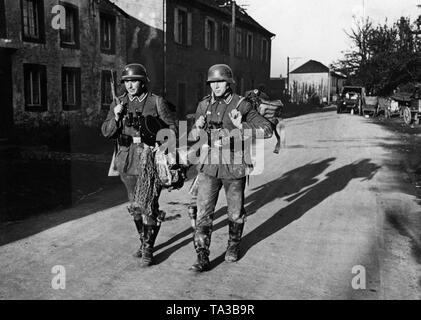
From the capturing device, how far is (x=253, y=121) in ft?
14.5

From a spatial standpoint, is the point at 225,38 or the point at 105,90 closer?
the point at 105,90

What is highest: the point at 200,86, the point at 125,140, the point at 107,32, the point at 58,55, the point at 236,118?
the point at 107,32

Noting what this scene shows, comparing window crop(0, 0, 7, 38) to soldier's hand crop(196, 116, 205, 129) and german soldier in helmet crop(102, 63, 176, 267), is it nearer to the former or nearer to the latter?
german soldier in helmet crop(102, 63, 176, 267)

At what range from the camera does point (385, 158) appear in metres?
12.2

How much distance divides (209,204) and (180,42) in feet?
69.6

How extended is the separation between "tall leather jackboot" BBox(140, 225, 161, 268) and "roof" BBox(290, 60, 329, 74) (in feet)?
250

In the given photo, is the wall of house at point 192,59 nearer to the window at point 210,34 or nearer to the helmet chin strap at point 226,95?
the window at point 210,34

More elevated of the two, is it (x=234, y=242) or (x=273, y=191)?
(x=234, y=242)

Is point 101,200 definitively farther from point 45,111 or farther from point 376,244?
point 45,111

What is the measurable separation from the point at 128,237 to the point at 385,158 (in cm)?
917

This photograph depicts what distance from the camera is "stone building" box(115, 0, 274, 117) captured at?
883 inches

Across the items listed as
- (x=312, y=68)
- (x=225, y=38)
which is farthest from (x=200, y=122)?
(x=312, y=68)

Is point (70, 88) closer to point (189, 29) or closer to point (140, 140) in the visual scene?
point (189, 29)

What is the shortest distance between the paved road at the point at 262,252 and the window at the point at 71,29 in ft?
39.6
